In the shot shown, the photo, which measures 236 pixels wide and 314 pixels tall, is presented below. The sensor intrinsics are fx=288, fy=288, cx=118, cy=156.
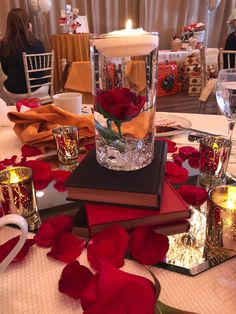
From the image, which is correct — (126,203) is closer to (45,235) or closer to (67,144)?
(45,235)

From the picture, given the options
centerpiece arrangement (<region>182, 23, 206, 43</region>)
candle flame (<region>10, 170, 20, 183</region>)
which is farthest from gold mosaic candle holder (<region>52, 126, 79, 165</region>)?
centerpiece arrangement (<region>182, 23, 206, 43</region>)

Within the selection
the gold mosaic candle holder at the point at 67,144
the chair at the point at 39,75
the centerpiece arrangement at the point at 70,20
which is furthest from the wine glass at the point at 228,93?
the centerpiece arrangement at the point at 70,20

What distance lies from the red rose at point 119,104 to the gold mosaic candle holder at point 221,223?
158mm

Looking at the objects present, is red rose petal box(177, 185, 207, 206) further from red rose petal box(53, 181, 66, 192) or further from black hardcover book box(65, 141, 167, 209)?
red rose petal box(53, 181, 66, 192)

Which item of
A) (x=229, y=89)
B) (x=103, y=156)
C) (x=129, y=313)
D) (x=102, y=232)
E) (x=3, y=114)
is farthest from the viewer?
(x=3, y=114)

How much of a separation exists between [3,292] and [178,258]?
200 millimetres

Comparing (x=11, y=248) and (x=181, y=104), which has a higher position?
(x=11, y=248)

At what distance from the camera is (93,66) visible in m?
0.47

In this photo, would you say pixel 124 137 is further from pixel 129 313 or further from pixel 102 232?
pixel 129 313

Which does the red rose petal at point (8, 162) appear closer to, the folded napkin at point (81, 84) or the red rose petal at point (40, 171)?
the red rose petal at point (40, 171)

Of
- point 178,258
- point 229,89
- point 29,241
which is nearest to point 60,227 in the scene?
point 29,241

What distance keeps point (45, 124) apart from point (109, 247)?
0.43 meters

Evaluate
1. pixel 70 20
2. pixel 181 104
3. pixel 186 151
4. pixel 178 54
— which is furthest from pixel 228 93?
pixel 70 20

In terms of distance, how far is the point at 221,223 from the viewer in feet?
1.11
